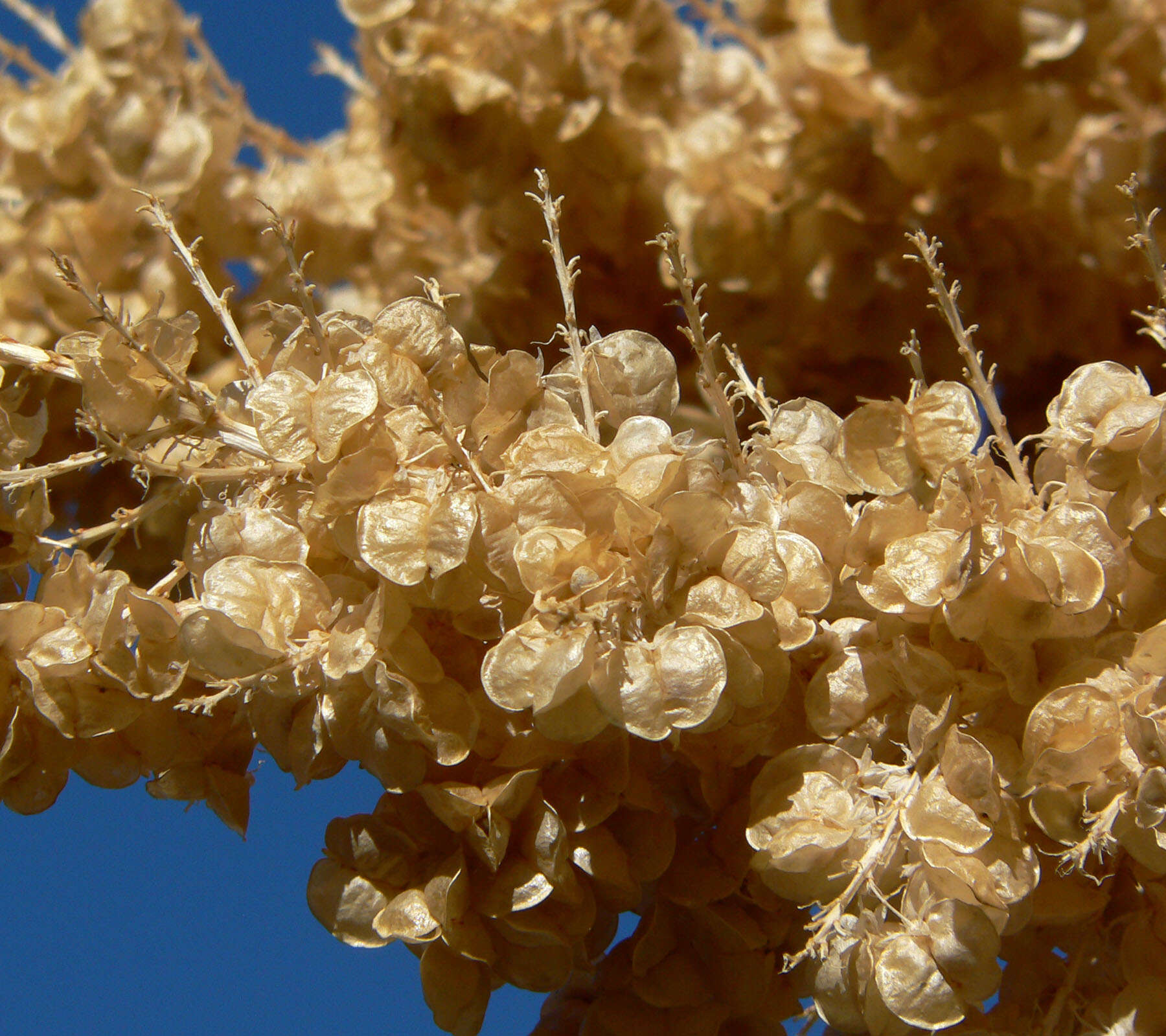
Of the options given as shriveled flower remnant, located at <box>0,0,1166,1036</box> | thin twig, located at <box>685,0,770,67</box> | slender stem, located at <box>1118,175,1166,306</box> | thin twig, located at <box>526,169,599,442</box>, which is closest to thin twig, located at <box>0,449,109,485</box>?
shriveled flower remnant, located at <box>0,0,1166,1036</box>

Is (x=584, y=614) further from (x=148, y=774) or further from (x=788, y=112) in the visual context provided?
(x=788, y=112)

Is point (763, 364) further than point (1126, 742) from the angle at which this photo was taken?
Yes

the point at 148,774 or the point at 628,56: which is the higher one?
the point at 628,56

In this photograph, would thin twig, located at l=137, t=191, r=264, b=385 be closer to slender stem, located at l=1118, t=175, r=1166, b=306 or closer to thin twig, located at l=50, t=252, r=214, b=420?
thin twig, located at l=50, t=252, r=214, b=420

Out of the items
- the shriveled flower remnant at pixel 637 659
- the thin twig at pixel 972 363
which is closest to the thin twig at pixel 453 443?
the shriveled flower remnant at pixel 637 659

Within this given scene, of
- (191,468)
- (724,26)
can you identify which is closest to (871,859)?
(191,468)

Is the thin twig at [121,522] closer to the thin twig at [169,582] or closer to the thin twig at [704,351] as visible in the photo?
the thin twig at [169,582]

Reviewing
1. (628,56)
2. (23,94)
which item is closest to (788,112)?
(628,56)
